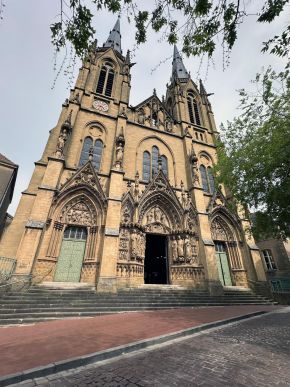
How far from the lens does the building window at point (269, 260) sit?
20864mm

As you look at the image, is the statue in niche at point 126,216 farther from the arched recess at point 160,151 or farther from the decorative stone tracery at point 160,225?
the arched recess at point 160,151

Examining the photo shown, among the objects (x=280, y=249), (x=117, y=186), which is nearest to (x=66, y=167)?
(x=117, y=186)

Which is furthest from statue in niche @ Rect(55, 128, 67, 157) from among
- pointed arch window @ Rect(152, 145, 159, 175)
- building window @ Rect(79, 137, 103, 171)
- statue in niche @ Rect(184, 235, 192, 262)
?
statue in niche @ Rect(184, 235, 192, 262)

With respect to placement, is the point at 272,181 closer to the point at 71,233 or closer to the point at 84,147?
the point at 71,233

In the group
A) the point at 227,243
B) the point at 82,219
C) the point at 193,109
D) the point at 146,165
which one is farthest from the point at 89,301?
the point at 193,109

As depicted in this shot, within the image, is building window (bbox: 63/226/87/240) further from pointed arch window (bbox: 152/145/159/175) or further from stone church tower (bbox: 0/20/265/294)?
pointed arch window (bbox: 152/145/159/175)

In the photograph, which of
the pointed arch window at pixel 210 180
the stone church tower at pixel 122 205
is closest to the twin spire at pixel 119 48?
the stone church tower at pixel 122 205

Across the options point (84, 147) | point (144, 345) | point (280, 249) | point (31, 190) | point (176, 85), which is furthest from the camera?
point (176, 85)

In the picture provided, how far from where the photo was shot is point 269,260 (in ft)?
70.3

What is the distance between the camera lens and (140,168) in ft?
54.0

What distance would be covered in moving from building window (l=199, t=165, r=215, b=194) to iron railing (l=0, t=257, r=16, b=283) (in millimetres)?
14584

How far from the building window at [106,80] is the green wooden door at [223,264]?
55.0 ft

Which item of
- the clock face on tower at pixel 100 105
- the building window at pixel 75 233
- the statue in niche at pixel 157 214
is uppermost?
the clock face on tower at pixel 100 105

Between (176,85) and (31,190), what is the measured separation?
20.8 metres
